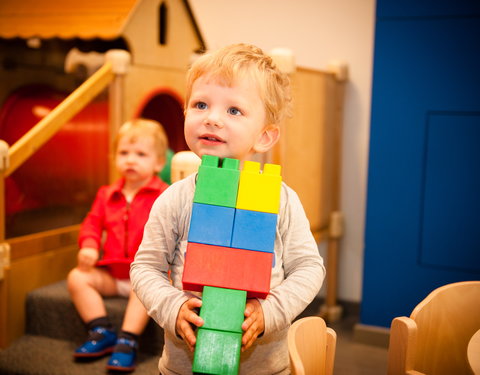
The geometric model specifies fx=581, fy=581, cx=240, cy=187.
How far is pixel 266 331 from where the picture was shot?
0.98 metres

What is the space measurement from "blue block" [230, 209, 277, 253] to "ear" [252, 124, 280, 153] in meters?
0.20

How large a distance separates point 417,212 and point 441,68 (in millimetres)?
608

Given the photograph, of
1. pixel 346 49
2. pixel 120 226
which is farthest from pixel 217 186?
pixel 346 49

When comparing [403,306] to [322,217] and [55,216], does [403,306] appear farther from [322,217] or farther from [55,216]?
[55,216]

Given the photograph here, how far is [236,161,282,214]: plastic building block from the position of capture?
982 millimetres

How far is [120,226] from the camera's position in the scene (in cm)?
221

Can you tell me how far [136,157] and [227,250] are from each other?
53.2 inches

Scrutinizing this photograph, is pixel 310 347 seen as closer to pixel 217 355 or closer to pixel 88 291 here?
pixel 217 355

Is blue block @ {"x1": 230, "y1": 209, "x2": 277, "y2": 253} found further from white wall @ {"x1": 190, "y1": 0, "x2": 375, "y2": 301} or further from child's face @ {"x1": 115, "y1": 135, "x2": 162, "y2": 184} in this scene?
white wall @ {"x1": 190, "y1": 0, "x2": 375, "y2": 301}

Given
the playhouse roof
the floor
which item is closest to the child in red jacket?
the playhouse roof

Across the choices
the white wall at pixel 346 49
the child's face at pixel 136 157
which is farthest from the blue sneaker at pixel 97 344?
the white wall at pixel 346 49

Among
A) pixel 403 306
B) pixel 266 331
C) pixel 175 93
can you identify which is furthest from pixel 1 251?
pixel 403 306

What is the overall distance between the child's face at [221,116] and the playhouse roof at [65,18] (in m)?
1.54

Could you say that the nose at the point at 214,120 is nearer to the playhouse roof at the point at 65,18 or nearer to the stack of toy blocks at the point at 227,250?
the stack of toy blocks at the point at 227,250
